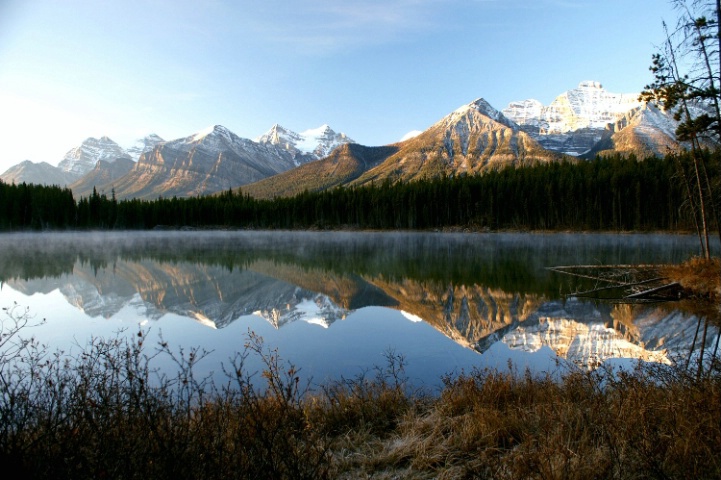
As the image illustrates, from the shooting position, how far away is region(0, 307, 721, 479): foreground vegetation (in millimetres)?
3857

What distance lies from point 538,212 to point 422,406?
97536mm

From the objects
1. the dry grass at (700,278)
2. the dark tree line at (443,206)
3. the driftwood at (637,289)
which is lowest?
the driftwood at (637,289)

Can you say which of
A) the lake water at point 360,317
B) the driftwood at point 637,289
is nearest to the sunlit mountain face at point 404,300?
the lake water at point 360,317

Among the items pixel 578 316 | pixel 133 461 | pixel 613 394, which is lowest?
pixel 578 316

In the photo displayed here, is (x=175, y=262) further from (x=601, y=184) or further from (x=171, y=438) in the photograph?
(x=601, y=184)

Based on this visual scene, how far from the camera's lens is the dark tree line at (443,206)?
8750 centimetres

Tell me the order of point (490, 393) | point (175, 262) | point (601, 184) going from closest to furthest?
point (490, 393) → point (175, 262) → point (601, 184)

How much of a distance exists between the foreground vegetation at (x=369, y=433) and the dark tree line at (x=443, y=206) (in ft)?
283

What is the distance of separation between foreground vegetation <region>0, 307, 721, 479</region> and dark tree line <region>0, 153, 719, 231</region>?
86.1 meters

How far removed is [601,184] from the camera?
9169cm

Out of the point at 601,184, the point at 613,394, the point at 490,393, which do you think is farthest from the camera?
the point at 601,184

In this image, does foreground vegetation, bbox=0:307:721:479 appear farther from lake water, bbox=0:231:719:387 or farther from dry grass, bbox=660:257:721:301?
dry grass, bbox=660:257:721:301

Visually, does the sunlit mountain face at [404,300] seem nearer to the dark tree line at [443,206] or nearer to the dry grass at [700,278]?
the dry grass at [700,278]

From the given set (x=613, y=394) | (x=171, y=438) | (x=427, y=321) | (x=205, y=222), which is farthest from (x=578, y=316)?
(x=205, y=222)
